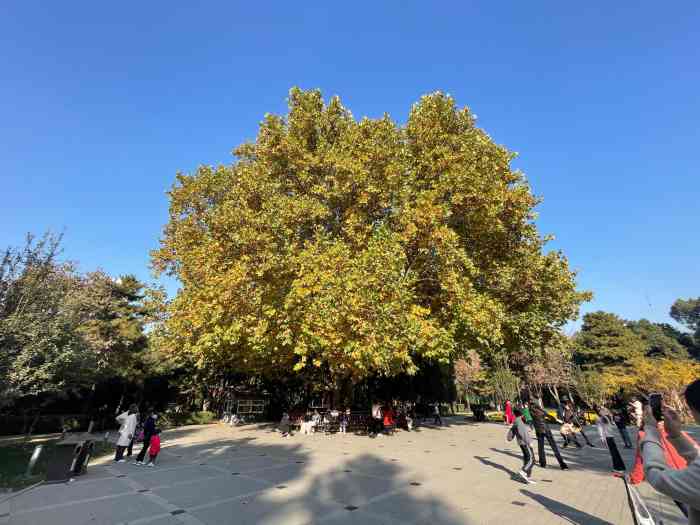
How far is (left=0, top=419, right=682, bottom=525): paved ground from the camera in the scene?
5637mm

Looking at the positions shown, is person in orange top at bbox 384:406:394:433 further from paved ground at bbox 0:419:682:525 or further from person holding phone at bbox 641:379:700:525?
person holding phone at bbox 641:379:700:525

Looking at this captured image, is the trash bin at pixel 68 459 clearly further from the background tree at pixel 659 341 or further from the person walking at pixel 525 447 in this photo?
the background tree at pixel 659 341

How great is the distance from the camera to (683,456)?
2.68 metres

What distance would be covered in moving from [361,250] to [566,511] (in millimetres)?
10195

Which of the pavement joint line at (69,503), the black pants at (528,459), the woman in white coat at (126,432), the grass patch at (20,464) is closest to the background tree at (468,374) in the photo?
the black pants at (528,459)

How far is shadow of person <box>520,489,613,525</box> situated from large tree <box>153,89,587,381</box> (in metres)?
5.56

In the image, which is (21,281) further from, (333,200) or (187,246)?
(333,200)

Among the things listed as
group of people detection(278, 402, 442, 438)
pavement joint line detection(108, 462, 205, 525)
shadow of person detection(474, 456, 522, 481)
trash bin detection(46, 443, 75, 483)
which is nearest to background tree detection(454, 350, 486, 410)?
group of people detection(278, 402, 442, 438)

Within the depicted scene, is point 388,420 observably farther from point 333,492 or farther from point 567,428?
point 333,492

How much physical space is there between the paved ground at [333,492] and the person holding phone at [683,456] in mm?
3905

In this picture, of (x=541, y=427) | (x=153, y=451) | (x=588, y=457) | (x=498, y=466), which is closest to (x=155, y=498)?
(x=153, y=451)

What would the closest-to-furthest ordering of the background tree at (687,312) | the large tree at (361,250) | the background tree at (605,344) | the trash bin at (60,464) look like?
the trash bin at (60,464) < the large tree at (361,250) < the background tree at (605,344) < the background tree at (687,312)

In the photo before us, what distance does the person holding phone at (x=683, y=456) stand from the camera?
74.4 inches

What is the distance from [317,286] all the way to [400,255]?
10.4ft
